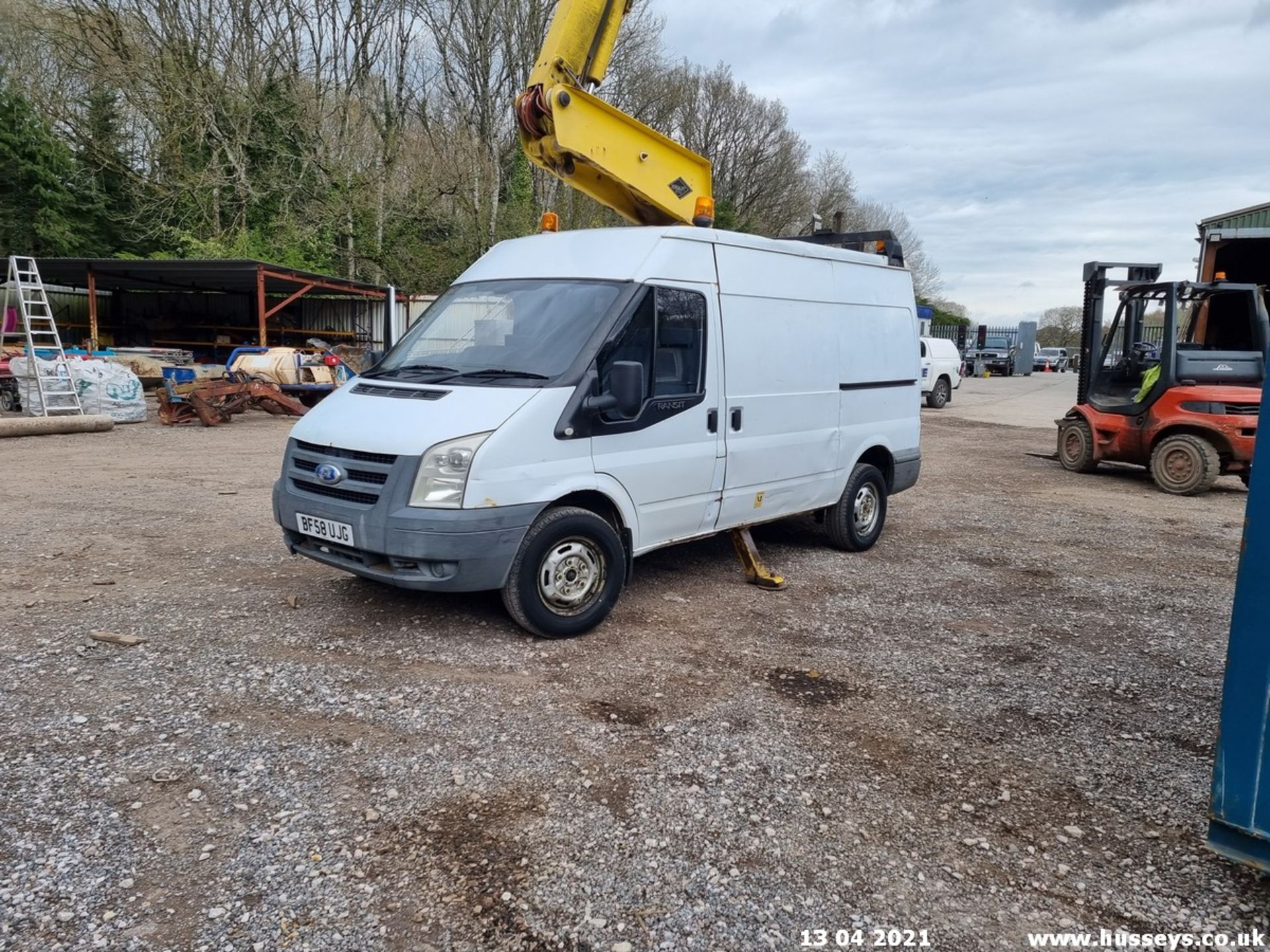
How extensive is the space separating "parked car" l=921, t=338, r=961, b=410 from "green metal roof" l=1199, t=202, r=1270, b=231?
8.81m

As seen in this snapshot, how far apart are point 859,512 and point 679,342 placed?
2.68 meters

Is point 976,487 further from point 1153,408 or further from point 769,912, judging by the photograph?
point 769,912

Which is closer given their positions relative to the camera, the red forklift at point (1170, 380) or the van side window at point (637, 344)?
the van side window at point (637, 344)

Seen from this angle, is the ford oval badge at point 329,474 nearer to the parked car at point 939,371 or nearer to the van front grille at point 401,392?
the van front grille at point 401,392

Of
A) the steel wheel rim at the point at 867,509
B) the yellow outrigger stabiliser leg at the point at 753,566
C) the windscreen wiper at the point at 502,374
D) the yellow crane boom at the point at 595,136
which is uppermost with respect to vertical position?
the yellow crane boom at the point at 595,136

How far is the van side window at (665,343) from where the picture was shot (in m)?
4.78

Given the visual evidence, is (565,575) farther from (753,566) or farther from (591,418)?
(753,566)

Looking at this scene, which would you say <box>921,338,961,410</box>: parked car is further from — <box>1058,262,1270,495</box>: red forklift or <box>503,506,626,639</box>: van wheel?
<box>503,506,626,639</box>: van wheel

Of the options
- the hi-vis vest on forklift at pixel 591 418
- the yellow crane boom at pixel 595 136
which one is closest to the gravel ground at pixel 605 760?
the hi-vis vest on forklift at pixel 591 418

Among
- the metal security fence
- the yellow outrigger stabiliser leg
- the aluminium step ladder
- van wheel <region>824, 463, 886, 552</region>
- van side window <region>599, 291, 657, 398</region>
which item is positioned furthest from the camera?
the metal security fence

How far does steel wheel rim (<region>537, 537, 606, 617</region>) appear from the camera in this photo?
4.56m

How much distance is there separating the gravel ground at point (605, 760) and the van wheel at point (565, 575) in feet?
0.50

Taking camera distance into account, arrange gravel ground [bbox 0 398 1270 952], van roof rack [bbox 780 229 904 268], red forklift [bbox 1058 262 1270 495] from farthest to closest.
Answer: red forklift [bbox 1058 262 1270 495]
van roof rack [bbox 780 229 904 268]
gravel ground [bbox 0 398 1270 952]
